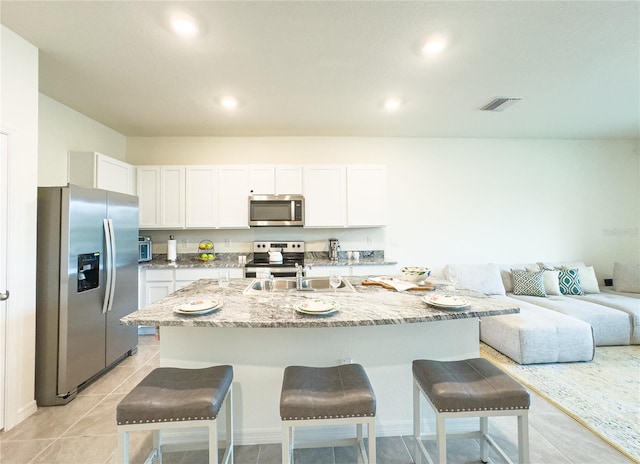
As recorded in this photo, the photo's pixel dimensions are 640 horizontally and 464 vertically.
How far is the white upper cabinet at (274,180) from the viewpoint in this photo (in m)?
3.76

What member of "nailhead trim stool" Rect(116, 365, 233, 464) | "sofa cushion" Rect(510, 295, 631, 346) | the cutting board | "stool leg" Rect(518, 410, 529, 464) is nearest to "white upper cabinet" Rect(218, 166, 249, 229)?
the cutting board

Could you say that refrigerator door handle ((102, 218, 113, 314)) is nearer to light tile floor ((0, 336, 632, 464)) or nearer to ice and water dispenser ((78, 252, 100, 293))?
ice and water dispenser ((78, 252, 100, 293))

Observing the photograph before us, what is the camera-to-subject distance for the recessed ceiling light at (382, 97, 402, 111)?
2.91m

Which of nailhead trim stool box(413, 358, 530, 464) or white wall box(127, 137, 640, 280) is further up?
white wall box(127, 137, 640, 280)

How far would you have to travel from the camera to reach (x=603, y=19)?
180 centimetres

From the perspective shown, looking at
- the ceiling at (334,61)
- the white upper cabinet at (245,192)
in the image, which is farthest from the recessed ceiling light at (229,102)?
the white upper cabinet at (245,192)

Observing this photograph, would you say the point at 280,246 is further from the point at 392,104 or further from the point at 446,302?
the point at 446,302

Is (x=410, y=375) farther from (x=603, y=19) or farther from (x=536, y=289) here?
(x=536, y=289)

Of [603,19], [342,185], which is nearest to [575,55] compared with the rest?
[603,19]

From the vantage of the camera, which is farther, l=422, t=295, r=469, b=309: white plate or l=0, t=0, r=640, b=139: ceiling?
l=0, t=0, r=640, b=139: ceiling

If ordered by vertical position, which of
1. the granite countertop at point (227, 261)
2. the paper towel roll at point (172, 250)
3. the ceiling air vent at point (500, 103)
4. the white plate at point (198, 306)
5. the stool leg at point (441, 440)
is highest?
the ceiling air vent at point (500, 103)

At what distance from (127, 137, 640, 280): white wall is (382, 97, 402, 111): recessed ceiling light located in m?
1.04

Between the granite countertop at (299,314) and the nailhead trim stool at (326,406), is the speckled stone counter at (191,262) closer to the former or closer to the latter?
the granite countertop at (299,314)

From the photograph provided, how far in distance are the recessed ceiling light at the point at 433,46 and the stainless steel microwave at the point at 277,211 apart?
85.8 inches
